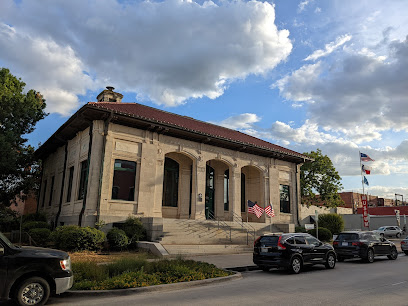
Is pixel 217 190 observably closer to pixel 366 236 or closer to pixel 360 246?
pixel 366 236

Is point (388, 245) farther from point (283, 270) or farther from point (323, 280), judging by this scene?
point (323, 280)

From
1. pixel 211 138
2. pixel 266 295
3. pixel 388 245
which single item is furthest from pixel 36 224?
pixel 388 245

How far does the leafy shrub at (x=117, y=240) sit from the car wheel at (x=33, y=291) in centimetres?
990

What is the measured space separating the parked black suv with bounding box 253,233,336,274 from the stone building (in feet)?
25.1

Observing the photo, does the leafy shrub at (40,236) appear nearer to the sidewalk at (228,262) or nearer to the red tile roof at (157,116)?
the red tile roof at (157,116)

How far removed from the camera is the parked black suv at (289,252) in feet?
39.8

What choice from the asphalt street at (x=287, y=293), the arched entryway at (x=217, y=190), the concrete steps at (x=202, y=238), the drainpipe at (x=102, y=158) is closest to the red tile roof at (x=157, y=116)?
the drainpipe at (x=102, y=158)

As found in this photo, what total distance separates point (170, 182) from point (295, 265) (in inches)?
566

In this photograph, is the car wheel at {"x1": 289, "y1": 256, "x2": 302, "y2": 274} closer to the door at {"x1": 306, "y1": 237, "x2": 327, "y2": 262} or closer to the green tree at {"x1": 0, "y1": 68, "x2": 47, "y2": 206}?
the door at {"x1": 306, "y1": 237, "x2": 327, "y2": 262}

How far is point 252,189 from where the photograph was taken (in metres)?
29.0

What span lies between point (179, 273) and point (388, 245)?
1306 centimetres

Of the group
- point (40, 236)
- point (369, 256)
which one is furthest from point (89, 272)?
point (369, 256)

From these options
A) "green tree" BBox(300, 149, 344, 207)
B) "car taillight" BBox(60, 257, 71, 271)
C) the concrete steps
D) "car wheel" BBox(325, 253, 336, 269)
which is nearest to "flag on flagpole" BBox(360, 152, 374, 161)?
"green tree" BBox(300, 149, 344, 207)

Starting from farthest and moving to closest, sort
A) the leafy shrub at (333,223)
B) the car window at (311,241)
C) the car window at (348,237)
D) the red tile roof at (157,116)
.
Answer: the leafy shrub at (333,223) → the red tile roof at (157,116) → the car window at (348,237) → the car window at (311,241)
